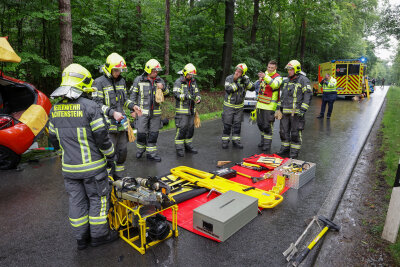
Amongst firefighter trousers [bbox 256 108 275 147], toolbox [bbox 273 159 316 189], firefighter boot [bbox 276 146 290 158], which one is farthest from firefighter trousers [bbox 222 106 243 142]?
toolbox [bbox 273 159 316 189]

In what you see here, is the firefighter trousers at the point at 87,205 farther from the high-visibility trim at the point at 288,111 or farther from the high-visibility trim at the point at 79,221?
the high-visibility trim at the point at 288,111

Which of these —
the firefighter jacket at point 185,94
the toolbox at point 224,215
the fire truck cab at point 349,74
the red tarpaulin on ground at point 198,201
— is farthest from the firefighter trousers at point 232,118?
the fire truck cab at point 349,74

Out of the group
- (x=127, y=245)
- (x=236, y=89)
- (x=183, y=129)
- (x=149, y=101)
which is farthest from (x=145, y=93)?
(x=127, y=245)

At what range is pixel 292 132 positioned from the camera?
6762mm

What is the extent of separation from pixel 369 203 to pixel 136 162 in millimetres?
4668

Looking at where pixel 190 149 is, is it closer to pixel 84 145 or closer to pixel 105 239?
pixel 105 239

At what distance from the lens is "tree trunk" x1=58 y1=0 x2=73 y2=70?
8352mm

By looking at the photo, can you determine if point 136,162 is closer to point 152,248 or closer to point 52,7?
point 152,248

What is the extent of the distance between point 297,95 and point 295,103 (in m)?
0.20

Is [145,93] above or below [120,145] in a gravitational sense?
above

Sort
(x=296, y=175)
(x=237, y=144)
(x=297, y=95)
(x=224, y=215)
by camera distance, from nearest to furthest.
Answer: (x=224, y=215) < (x=296, y=175) < (x=297, y=95) < (x=237, y=144)

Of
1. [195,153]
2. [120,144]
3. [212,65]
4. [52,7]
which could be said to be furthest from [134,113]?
[212,65]

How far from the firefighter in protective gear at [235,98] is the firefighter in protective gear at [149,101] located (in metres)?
1.78

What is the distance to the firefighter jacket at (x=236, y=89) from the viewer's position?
7137mm
